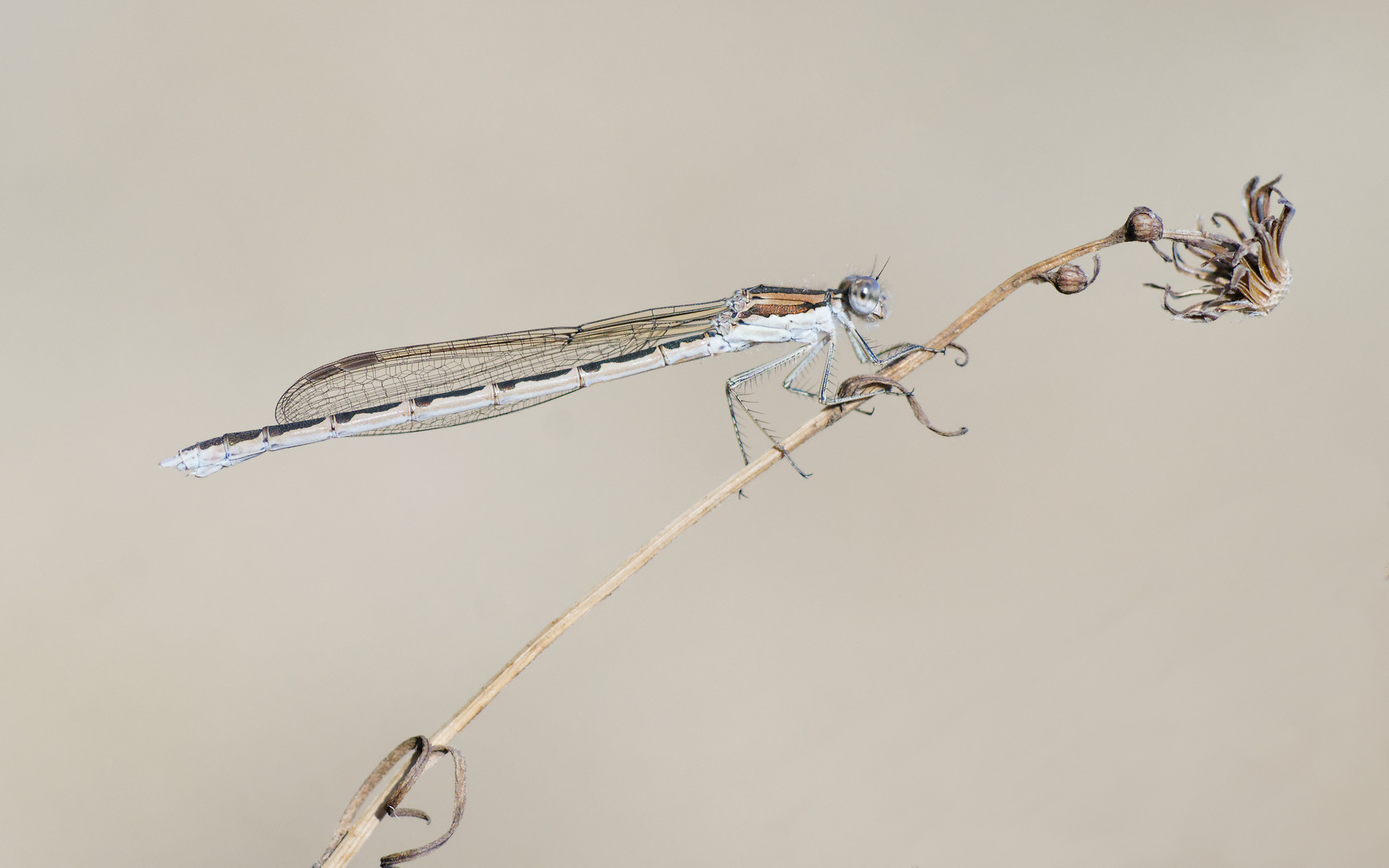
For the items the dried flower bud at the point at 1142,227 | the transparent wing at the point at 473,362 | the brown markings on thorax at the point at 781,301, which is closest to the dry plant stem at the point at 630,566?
the dried flower bud at the point at 1142,227

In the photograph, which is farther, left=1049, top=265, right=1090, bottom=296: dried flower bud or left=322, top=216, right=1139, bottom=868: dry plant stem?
left=1049, top=265, right=1090, bottom=296: dried flower bud

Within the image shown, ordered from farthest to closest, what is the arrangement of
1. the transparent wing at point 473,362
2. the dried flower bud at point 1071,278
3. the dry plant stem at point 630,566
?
the transparent wing at point 473,362 → the dried flower bud at point 1071,278 → the dry plant stem at point 630,566

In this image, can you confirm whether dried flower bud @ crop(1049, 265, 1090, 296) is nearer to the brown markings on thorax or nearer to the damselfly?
the damselfly

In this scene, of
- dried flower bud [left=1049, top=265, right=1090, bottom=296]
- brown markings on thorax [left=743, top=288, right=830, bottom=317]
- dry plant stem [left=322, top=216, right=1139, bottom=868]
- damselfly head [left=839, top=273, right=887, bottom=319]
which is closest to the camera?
dry plant stem [left=322, top=216, right=1139, bottom=868]

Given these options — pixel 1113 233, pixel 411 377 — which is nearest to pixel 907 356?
pixel 1113 233

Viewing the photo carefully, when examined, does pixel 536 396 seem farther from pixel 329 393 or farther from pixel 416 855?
pixel 416 855

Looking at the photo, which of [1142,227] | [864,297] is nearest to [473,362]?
[864,297]

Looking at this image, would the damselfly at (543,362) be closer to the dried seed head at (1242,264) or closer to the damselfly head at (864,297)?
the damselfly head at (864,297)

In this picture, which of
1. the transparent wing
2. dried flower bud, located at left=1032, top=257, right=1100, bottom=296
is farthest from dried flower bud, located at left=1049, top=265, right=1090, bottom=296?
the transparent wing

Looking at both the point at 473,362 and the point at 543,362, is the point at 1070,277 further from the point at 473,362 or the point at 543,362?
the point at 473,362
